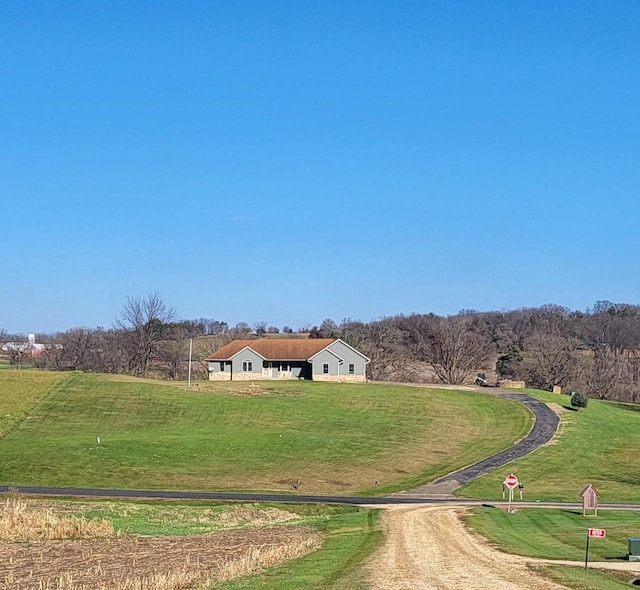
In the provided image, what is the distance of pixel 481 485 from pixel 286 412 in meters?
29.7

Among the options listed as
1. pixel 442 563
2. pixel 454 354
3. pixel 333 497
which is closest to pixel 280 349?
pixel 454 354

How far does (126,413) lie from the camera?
82.9 m

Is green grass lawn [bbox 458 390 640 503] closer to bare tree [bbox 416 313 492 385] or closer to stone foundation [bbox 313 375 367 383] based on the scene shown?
stone foundation [bbox 313 375 367 383]

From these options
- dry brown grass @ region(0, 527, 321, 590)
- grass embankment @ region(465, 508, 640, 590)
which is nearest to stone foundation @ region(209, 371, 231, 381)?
grass embankment @ region(465, 508, 640, 590)

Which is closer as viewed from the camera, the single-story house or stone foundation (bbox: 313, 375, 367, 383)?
stone foundation (bbox: 313, 375, 367, 383)

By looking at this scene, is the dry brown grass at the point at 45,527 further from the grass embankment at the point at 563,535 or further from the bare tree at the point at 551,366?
the bare tree at the point at 551,366

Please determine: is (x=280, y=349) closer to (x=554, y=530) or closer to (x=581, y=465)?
(x=581, y=465)

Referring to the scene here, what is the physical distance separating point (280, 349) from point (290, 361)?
124 inches

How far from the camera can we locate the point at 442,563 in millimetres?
25750

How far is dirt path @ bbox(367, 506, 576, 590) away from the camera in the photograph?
72.0 feet

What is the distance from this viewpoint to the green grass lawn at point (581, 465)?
190 feet

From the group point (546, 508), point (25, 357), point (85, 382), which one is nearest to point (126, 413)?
point (85, 382)

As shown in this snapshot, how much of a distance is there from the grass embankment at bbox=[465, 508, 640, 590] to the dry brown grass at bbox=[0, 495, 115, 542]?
14.2m

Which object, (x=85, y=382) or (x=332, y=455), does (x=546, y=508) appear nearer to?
(x=332, y=455)
